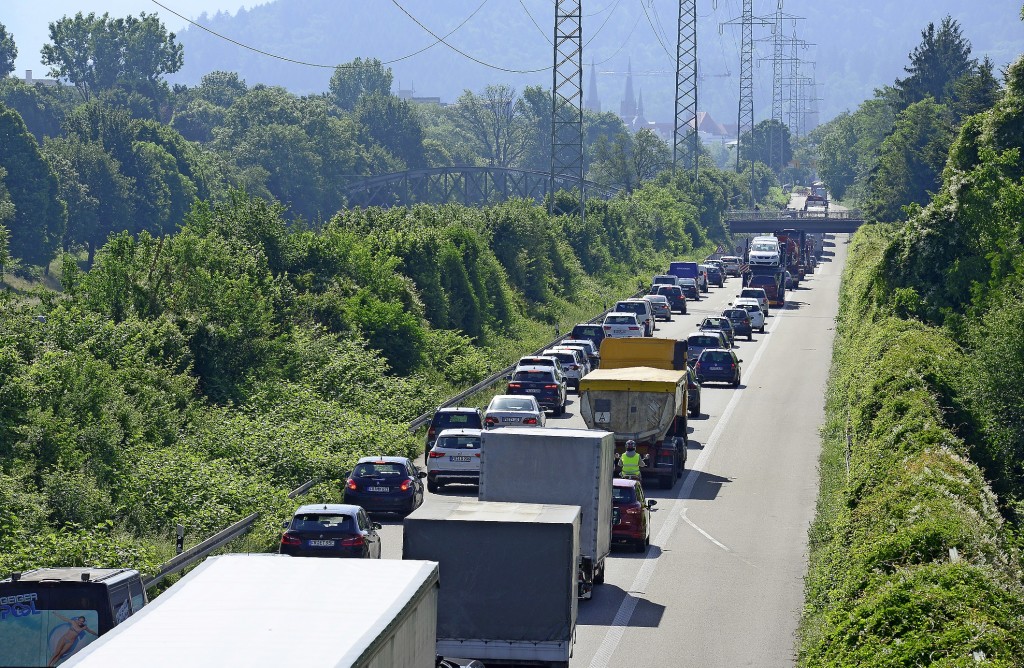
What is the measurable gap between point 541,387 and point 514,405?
668 cm

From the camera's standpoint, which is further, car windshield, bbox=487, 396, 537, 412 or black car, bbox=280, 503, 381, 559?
car windshield, bbox=487, 396, 537, 412

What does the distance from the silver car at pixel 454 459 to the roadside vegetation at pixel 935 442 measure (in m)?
7.54

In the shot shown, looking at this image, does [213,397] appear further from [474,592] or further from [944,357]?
[474,592]

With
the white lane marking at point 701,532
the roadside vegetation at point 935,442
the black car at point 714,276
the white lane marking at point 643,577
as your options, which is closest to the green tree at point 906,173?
the black car at point 714,276

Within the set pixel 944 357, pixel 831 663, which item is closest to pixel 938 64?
pixel 944 357

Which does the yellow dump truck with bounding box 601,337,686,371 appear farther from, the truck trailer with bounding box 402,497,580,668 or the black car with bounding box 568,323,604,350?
the black car with bounding box 568,323,604,350

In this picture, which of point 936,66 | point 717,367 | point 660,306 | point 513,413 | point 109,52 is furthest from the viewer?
point 109,52

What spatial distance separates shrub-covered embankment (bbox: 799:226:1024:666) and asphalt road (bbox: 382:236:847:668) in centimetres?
74

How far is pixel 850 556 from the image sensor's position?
1948 cm

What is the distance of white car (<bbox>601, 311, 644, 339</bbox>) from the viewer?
60969 mm

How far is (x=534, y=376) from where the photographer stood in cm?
4528

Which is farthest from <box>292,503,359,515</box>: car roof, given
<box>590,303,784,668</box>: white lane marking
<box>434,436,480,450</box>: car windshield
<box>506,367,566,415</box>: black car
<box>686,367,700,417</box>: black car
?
<box>686,367,700,417</box>: black car

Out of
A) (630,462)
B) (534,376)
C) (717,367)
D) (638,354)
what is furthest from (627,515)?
(717,367)

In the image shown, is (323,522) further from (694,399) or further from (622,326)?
(622,326)
